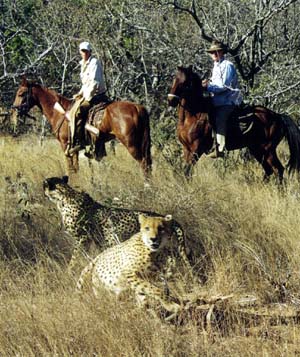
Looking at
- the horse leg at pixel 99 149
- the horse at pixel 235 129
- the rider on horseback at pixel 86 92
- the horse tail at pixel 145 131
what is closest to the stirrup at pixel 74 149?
the rider on horseback at pixel 86 92

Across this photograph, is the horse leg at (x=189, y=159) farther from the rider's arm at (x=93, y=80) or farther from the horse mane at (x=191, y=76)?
the rider's arm at (x=93, y=80)

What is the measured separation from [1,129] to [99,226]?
11.6 m

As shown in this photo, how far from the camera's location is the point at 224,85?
10.1 m

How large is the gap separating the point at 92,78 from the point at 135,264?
611cm

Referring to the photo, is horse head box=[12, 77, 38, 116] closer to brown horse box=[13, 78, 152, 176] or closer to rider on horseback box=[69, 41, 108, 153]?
brown horse box=[13, 78, 152, 176]

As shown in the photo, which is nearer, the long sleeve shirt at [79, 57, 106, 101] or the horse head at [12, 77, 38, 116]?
the long sleeve shirt at [79, 57, 106, 101]

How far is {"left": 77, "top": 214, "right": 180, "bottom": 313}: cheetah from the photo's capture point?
532 centimetres

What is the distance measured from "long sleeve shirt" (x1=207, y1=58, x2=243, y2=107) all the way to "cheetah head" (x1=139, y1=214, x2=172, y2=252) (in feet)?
15.6

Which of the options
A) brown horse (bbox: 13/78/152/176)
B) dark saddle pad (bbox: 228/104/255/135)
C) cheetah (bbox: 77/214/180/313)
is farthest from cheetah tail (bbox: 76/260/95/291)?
dark saddle pad (bbox: 228/104/255/135)

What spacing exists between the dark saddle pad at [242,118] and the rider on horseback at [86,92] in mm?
2104

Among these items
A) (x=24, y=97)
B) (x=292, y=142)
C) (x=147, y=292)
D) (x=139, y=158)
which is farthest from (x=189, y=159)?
(x=147, y=292)

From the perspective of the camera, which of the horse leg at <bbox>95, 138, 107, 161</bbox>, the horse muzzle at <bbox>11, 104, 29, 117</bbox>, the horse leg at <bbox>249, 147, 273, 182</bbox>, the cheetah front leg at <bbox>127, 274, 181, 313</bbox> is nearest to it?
the cheetah front leg at <bbox>127, 274, 181, 313</bbox>

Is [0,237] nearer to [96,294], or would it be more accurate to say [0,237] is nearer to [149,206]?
[149,206]

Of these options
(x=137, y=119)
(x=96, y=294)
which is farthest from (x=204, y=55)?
(x=96, y=294)
